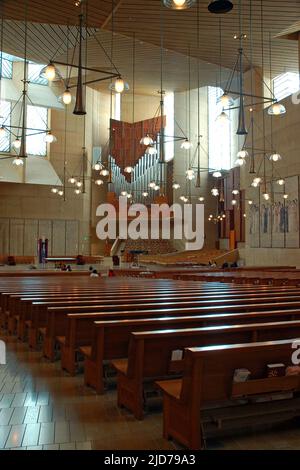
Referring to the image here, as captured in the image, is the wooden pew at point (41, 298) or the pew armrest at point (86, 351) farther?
the wooden pew at point (41, 298)

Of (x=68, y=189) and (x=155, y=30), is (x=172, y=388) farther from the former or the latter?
(x=68, y=189)

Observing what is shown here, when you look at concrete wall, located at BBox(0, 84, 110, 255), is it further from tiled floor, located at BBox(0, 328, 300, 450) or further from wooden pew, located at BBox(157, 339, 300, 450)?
wooden pew, located at BBox(157, 339, 300, 450)

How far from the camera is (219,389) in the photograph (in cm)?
235

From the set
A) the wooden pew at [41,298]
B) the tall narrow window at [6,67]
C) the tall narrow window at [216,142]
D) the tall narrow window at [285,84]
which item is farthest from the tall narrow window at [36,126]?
the wooden pew at [41,298]

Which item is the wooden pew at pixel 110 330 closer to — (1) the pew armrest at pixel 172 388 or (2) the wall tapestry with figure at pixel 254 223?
(1) the pew armrest at pixel 172 388

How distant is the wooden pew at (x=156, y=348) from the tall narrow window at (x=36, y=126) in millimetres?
20112

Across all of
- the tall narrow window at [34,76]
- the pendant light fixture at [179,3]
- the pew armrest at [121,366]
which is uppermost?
the tall narrow window at [34,76]

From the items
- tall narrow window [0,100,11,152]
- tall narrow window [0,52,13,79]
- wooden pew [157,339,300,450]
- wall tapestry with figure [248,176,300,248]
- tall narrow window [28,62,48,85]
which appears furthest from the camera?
tall narrow window [28,62,48,85]

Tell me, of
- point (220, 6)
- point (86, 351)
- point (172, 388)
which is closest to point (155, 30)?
point (220, 6)

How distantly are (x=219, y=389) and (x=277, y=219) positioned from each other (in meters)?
15.0

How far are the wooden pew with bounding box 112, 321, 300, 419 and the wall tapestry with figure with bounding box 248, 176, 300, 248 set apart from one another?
42.8ft

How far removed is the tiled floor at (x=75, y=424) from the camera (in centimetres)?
235

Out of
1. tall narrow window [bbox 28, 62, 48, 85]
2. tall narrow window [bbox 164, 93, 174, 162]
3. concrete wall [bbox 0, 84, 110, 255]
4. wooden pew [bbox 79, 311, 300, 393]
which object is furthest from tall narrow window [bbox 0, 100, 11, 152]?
wooden pew [bbox 79, 311, 300, 393]

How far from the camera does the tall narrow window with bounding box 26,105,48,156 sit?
21641 mm
